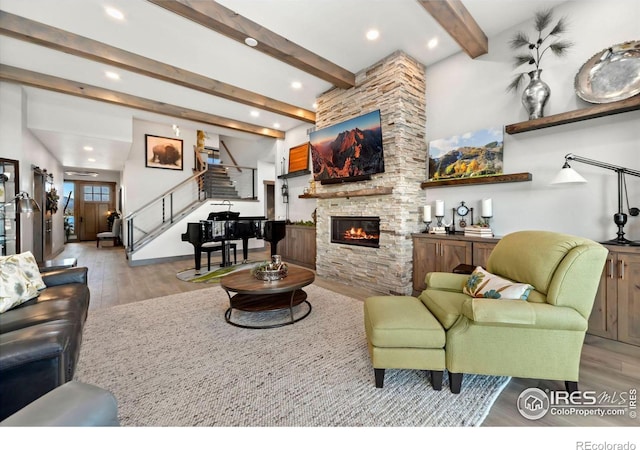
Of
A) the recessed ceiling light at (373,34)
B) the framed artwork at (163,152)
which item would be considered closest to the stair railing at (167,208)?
the framed artwork at (163,152)

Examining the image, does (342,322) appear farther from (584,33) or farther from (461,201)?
(584,33)

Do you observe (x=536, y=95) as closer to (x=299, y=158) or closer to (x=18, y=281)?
(x=299, y=158)

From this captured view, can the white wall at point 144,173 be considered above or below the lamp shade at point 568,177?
above

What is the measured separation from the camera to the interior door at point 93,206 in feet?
35.7

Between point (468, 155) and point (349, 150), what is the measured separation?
1.79 m

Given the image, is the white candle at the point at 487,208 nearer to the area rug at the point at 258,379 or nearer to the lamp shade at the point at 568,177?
the lamp shade at the point at 568,177

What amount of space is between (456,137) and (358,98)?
1.67m

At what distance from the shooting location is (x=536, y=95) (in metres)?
2.93

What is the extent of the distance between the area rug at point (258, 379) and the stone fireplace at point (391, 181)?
1335 millimetres

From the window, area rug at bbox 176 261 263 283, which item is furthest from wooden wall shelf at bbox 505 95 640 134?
the window

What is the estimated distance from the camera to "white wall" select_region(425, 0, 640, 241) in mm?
2598

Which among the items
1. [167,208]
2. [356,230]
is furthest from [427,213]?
[167,208]

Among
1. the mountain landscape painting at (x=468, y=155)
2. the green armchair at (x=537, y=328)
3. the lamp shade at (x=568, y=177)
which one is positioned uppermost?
the mountain landscape painting at (x=468, y=155)

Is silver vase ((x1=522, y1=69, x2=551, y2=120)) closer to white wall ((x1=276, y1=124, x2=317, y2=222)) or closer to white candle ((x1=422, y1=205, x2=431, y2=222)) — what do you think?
white candle ((x1=422, y1=205, x2=431, y2=222))
